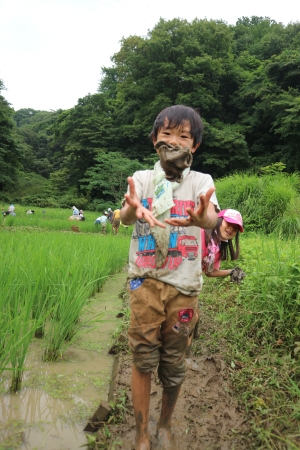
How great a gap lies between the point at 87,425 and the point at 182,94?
68.7 feet

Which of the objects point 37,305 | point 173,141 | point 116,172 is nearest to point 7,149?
point 116,172

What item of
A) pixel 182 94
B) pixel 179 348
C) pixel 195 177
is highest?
pixel 182 94

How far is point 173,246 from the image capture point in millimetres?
1239

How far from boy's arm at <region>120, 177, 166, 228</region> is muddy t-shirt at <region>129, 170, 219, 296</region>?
3.5 inches

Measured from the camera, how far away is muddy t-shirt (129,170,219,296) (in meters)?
1.22

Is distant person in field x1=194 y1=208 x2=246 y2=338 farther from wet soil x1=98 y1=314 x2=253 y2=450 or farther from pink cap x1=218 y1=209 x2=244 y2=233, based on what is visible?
wet soil x1=98 y1=314 x2=253 y2=450

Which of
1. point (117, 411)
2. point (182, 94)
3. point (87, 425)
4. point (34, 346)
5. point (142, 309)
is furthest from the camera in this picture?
point (182, 94)

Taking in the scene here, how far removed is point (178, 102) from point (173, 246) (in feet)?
67.0

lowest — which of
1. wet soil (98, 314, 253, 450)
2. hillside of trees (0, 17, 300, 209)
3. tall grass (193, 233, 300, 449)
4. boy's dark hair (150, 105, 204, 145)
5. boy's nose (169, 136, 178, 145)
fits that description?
wet soil (98, 314, 253, 450)

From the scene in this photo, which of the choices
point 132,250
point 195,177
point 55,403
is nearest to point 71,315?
point 55,403

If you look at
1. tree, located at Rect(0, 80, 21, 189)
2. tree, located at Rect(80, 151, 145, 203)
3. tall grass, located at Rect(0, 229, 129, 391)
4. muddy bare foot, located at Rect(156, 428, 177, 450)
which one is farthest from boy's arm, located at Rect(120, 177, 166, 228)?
tree, located at Rect(0, 80, 21, 189)

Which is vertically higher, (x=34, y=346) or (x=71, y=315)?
(x=71, y=315)

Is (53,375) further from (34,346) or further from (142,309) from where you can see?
(142,309)

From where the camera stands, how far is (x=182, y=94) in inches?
804
